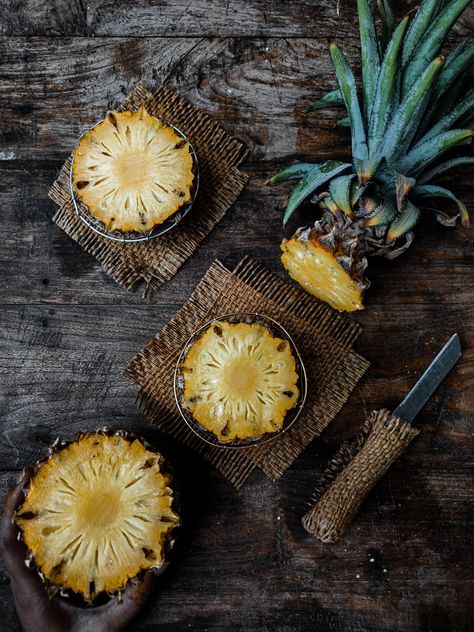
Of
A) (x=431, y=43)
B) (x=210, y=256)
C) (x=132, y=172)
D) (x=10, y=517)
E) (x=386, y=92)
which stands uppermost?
(x=431, y=43)

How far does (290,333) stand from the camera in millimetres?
1706

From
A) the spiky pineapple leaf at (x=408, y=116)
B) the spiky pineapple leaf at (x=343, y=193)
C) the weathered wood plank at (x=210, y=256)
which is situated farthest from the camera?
the weathered wood plank at (x=210, y=256)

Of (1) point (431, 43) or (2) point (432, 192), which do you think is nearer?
(1) point (431, 43)

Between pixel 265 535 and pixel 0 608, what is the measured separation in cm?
81

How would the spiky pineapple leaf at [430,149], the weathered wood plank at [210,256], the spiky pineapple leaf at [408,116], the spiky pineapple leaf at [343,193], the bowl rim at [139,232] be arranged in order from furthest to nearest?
the weathered wood plank at [210,256] < the bowl rim at [139,232] < the spiky pineapple leaf at [343,193] < the spiky pineapple leaf at [430,149] < the spiky pineapple leaf at [408,116]

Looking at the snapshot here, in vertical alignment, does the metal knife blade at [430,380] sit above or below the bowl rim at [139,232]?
below

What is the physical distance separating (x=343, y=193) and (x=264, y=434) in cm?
67

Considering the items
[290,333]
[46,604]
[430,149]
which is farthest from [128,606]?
[430,149]

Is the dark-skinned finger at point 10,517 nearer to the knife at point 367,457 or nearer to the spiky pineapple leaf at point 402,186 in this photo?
the knife at point 367,457

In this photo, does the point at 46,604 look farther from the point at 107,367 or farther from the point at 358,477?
the point at 358,477

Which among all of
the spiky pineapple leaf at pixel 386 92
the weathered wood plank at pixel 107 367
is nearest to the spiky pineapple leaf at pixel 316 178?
the spiky pineapple leaf at pixel 386 92

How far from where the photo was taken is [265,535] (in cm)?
168

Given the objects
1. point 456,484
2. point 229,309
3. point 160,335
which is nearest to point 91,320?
point 160,335

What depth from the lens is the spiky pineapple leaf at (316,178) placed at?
147cm
